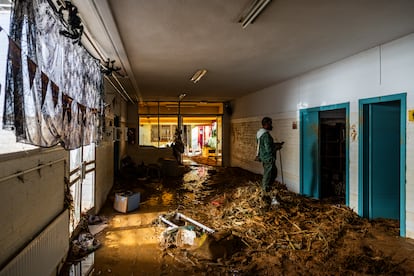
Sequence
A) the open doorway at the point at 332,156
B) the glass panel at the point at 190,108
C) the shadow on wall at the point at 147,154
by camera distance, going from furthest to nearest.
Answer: the glass panel at the point at 190,108 → the shadow on wall at the point at 147,154 → the open doorway at the point at 332,156

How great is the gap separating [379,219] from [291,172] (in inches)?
96.7

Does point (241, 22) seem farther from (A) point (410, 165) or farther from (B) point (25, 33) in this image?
(A) point (410, 165)

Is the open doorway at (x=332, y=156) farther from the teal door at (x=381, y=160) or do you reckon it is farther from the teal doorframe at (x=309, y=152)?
the teal door at (x=381, y=160)

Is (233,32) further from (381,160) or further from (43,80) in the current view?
(381,160)

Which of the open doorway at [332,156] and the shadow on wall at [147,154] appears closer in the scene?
the open doorway at [332,156]

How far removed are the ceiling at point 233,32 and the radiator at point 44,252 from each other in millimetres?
2195

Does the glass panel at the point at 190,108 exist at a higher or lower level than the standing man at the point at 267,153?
higher

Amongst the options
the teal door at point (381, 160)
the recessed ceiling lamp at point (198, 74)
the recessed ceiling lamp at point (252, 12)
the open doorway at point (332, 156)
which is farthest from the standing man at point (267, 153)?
the recessed ceiling lamp at point (252, 12)

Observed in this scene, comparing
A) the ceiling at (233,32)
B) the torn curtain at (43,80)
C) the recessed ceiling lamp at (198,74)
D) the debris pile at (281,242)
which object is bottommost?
the debris pile at (281,242)

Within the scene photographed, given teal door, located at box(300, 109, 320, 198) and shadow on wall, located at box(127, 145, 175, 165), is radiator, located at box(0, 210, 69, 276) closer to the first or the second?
teal door, located at box(300, 109, 320, 198)

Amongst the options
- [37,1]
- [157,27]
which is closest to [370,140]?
[157,27]

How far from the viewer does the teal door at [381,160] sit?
4.44 metres

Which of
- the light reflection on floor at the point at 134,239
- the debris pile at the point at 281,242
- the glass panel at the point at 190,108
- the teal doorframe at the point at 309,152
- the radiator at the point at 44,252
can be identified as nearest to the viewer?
the radiator at the point at 44,252

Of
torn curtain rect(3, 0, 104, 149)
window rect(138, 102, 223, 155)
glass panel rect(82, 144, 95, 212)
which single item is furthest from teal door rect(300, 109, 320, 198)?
window rect(138, 102, 223, 155)
